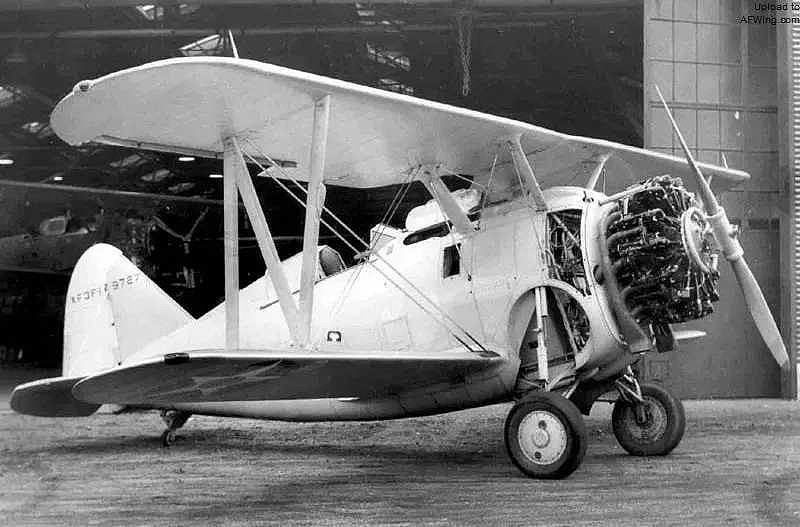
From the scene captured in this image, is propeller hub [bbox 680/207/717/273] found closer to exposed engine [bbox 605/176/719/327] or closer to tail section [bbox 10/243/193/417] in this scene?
exposed engine [bbox 605/176/719/327]

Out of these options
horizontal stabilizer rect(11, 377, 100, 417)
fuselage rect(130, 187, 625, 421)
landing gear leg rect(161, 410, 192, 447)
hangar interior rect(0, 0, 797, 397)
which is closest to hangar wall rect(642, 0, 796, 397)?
hangar interior rect(0, 0, 797, 397)

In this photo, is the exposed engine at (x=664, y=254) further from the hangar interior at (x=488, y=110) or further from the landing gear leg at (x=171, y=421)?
the hangar interior at (x=488, y=110)

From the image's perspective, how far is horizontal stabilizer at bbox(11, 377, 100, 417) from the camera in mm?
6809

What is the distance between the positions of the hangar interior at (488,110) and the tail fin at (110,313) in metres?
2.27

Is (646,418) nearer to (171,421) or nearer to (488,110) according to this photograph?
(171,421)

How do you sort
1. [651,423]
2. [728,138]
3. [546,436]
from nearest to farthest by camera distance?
[546,436] < [651,423] < [728,138]

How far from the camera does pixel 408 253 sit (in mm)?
7473

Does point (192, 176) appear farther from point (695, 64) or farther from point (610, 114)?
point (695, 64)

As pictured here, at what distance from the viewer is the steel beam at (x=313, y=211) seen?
590 centimetres

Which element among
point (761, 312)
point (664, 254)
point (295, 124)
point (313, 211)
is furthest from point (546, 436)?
point (295, 124)

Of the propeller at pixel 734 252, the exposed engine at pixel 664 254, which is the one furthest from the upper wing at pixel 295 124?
the propeller at pixel 734 252

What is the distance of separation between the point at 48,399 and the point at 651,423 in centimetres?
481

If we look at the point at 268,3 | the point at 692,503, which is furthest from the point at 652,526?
the point at 268,3

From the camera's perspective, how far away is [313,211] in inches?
236
